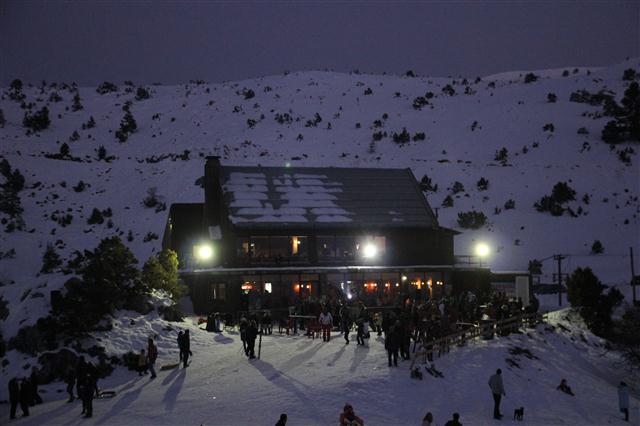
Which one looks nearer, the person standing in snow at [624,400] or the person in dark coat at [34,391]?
the person in dark coat at [34,391]

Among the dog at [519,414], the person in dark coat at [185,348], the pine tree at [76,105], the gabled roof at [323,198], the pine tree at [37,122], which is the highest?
the pine tree at [76,105]

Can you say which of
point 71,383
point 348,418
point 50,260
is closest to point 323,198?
point 50,260

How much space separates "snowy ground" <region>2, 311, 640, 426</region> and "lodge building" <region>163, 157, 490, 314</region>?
10.1 m

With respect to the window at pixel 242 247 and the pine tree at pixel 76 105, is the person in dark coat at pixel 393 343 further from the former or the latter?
the pine tree at pixel 76 105

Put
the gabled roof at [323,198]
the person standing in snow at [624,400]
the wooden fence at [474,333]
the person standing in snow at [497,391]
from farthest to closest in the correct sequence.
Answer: the gabled roof at [323,198], the wooden fence at [474,333], the person standing in snow at [624,400], the person standing in snow at [497,391]

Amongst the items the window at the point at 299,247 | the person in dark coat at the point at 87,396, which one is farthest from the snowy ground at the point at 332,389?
the window at the point at 299,247

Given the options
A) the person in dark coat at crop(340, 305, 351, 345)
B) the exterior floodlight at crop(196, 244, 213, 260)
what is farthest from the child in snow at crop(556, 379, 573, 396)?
the exterior floodlight at crop(196, 244, 213, 260)

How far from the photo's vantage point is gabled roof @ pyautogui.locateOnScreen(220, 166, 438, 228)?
37.3 m

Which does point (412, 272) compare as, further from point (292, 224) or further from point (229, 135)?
point (229, 135)

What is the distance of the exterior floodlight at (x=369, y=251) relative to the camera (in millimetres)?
37781

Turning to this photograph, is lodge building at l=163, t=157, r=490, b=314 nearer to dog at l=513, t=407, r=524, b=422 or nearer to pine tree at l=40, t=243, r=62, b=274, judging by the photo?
pine tree at l=40, t=243, r=62, b=274

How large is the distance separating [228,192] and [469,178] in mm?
33736

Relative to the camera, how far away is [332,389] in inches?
726

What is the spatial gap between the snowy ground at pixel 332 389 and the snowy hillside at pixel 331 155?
0.27 meters
